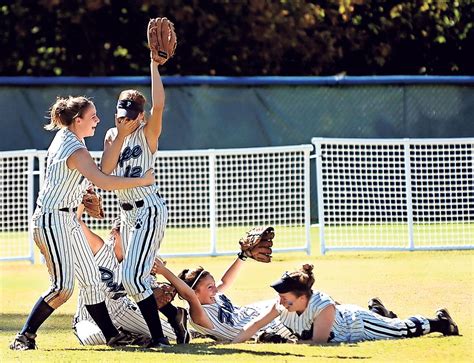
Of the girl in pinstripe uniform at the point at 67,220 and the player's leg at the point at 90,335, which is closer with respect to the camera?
the girl in pinstripe uniform at the point at 67,220

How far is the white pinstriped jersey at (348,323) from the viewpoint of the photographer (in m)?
9.04

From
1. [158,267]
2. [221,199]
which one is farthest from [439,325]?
[221,199]

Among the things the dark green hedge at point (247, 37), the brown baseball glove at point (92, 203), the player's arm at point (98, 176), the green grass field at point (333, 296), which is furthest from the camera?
the dark green hedge at point (247, 37)

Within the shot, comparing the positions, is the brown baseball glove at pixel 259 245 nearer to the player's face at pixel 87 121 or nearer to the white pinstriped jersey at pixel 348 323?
the white pinstriped jersey at pixel 348 323

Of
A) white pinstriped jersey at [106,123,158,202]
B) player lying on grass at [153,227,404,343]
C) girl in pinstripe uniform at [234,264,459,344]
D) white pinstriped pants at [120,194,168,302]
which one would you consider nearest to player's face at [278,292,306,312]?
girl in pinstripe uniform at [234,264,459,344]

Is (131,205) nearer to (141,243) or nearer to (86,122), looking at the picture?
(141,243)

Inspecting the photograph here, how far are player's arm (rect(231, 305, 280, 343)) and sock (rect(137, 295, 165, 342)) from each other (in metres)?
0.60

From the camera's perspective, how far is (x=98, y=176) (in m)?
8.86

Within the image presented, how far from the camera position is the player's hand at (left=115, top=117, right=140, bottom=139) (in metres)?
Result: 9.00

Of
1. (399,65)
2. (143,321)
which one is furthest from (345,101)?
(143,321)

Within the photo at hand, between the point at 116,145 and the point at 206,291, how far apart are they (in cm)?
128

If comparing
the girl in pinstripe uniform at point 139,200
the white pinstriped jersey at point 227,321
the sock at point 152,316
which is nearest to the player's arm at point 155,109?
the girl in pinstripe uniform at point 139,200

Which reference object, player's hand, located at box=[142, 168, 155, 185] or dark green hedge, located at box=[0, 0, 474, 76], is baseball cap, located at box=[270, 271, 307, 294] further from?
dark green hedge, located at box=[0, 0, 474, 76]

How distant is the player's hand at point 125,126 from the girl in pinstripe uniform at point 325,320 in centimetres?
137
